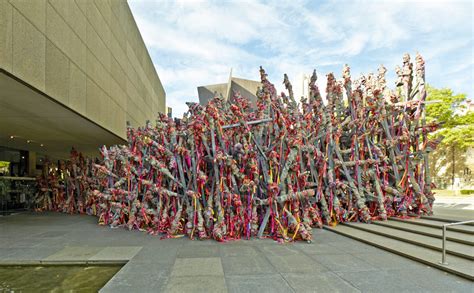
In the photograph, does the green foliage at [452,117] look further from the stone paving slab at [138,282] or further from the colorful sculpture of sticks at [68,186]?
the stone paving slab at [138,282]

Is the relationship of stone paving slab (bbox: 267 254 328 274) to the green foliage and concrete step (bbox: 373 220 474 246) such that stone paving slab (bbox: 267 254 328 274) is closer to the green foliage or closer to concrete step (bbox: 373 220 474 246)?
concrete step (bbox: 373 220 474 246)

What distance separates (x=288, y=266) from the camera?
13.9ft

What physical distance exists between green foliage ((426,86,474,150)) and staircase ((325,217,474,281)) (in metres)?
21.8

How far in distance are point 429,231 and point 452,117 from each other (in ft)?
85.5

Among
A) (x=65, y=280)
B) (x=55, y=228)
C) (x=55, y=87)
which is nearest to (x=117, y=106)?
(x=55, y=87)

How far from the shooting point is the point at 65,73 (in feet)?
26.7

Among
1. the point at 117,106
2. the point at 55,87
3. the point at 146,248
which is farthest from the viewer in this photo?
the point at 117,106

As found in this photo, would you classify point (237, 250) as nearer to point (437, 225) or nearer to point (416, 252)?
point (416, 252)

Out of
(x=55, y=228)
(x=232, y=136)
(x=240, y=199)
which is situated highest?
(x=232, y=136)

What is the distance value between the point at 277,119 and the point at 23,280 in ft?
18.2

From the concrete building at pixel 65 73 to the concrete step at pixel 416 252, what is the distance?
790 centimetres

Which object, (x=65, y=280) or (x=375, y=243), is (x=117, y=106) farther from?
(x=375, y=243)

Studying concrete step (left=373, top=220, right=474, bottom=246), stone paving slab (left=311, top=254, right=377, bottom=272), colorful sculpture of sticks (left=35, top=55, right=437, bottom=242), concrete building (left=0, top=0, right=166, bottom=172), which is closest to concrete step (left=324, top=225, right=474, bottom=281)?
concrete step (left=373, top=220, right=474, bottom=246)

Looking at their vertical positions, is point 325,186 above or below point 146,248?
above
